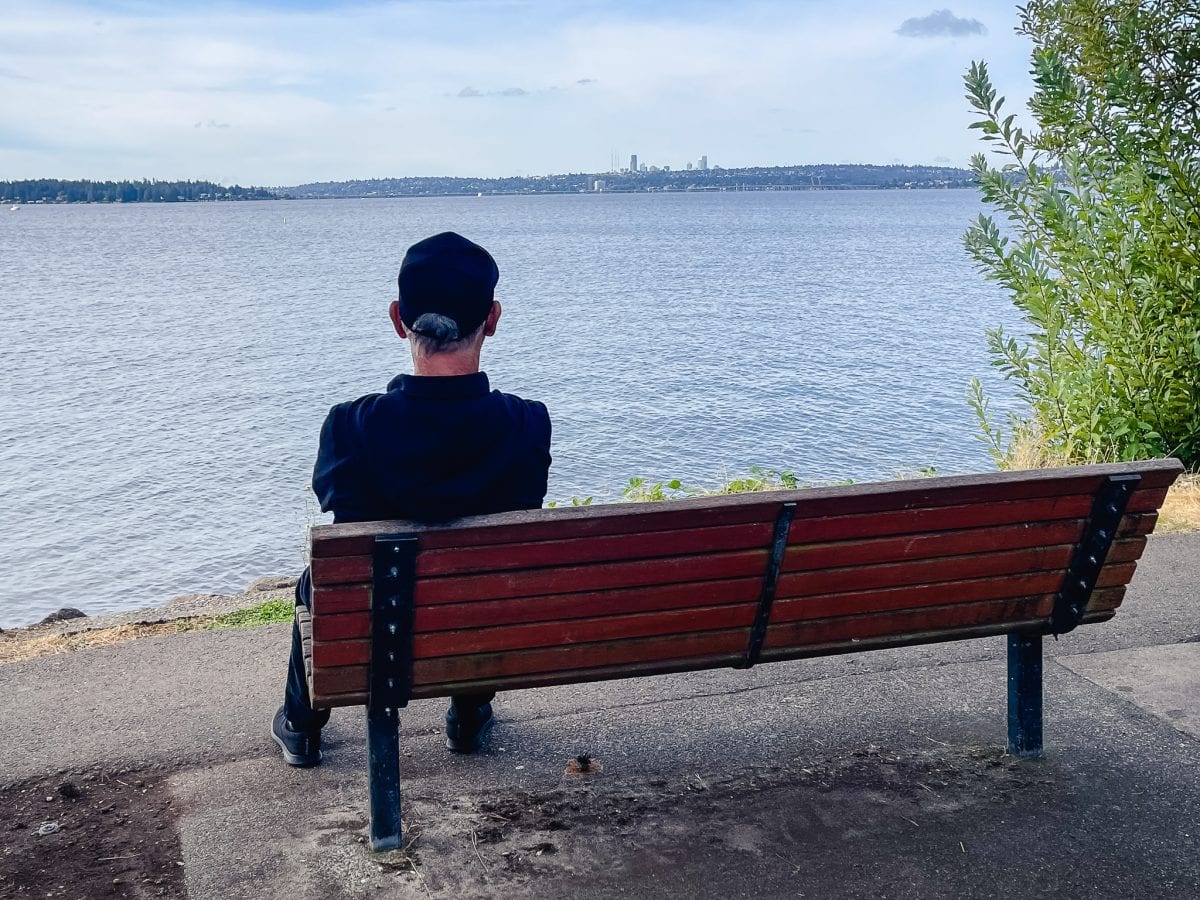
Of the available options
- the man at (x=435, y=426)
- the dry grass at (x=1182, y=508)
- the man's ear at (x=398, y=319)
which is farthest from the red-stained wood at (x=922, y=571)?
the dry grass at (x=1182, y=508)

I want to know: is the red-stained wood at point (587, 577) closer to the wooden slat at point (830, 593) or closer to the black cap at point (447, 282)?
the wooden slat at point (830, 593)

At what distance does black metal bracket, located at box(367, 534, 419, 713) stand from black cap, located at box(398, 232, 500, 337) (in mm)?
684

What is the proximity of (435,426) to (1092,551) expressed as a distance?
6.50ft

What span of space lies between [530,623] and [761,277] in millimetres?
53523

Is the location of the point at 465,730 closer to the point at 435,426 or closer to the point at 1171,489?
the point at 435,426

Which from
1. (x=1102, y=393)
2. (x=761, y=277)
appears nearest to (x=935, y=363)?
(x=1102, y=393)

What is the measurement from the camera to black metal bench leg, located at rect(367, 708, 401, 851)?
133 inches

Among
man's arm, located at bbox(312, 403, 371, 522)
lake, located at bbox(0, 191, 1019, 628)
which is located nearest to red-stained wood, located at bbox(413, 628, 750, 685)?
man's arm, located at bbox(312, 403, 371, 522)

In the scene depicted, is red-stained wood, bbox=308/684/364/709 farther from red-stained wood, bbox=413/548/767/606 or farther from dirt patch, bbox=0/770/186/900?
dirt patch, bbox=0/770/186/900

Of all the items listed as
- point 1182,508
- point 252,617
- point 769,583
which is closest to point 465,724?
point 769,583

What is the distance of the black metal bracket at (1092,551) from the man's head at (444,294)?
73.2 inches

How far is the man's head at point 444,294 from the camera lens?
330cm

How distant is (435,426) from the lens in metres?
3.29

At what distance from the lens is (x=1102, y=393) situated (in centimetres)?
822
